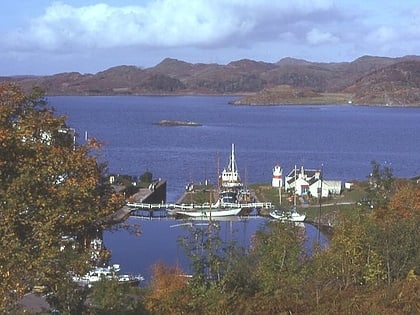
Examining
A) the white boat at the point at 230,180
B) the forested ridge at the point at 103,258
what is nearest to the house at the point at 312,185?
the white boat at the point at 230,180

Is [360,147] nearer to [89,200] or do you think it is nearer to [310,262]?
[310,262]

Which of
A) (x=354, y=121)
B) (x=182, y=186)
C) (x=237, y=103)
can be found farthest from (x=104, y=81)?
(x=182, y=186)

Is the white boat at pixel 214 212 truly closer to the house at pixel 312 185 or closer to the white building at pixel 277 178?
the house at pixel 312 185

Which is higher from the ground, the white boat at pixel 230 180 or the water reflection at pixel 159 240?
the white boat at pixel 230 180

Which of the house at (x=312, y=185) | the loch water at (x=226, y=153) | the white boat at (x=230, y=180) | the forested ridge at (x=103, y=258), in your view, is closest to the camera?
the forested ridge at (x=103, y=258)

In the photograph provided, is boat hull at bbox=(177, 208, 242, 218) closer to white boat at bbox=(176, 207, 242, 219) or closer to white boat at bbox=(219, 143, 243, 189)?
white boat at bbox=(176, 207, 242, 219)

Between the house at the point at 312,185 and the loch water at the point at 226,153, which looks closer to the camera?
the loch water at the point at 226,153
